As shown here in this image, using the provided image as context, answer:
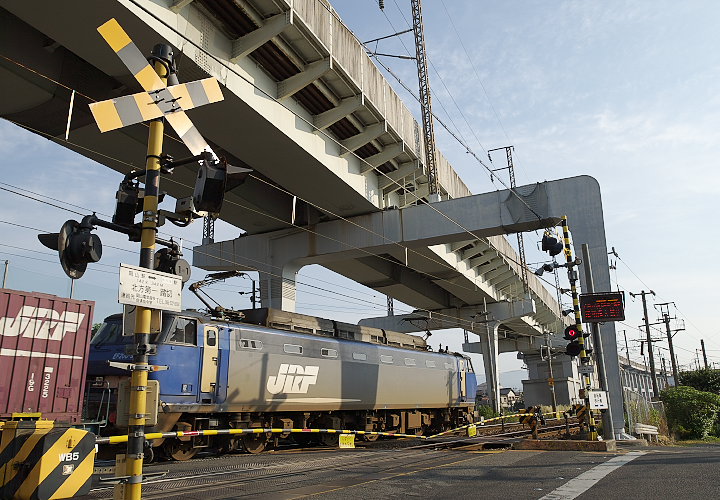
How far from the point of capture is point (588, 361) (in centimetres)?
1675

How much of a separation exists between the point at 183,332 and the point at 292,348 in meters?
3.75

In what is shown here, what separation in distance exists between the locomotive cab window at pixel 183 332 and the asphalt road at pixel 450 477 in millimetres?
2714

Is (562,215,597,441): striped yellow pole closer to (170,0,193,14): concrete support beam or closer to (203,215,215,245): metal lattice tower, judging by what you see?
(170,0,193,14): concrete support beam

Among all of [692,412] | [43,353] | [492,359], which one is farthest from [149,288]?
[492,359]

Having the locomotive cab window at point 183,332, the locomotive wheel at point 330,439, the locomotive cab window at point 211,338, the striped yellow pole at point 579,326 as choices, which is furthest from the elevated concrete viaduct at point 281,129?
the locomotive wheel at point 330,439

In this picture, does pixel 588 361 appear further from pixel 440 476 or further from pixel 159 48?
pixel 159 48

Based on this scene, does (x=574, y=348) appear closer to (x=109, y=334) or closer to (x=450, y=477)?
(x=450, y=477)

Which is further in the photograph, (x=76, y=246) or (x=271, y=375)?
(x=271, y=375)

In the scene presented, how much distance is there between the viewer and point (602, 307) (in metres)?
16.7

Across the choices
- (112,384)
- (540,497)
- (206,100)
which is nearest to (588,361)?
(540,497)

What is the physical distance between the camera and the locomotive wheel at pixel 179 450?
42.4ft

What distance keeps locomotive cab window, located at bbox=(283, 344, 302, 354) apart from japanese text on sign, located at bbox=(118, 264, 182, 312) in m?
9.92

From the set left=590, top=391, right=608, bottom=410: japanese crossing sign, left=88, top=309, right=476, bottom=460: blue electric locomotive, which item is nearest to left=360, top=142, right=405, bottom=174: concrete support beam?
left=88, top=309, right=476, bottom=460: blue electric locomotive

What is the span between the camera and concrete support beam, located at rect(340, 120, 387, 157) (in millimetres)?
17953
